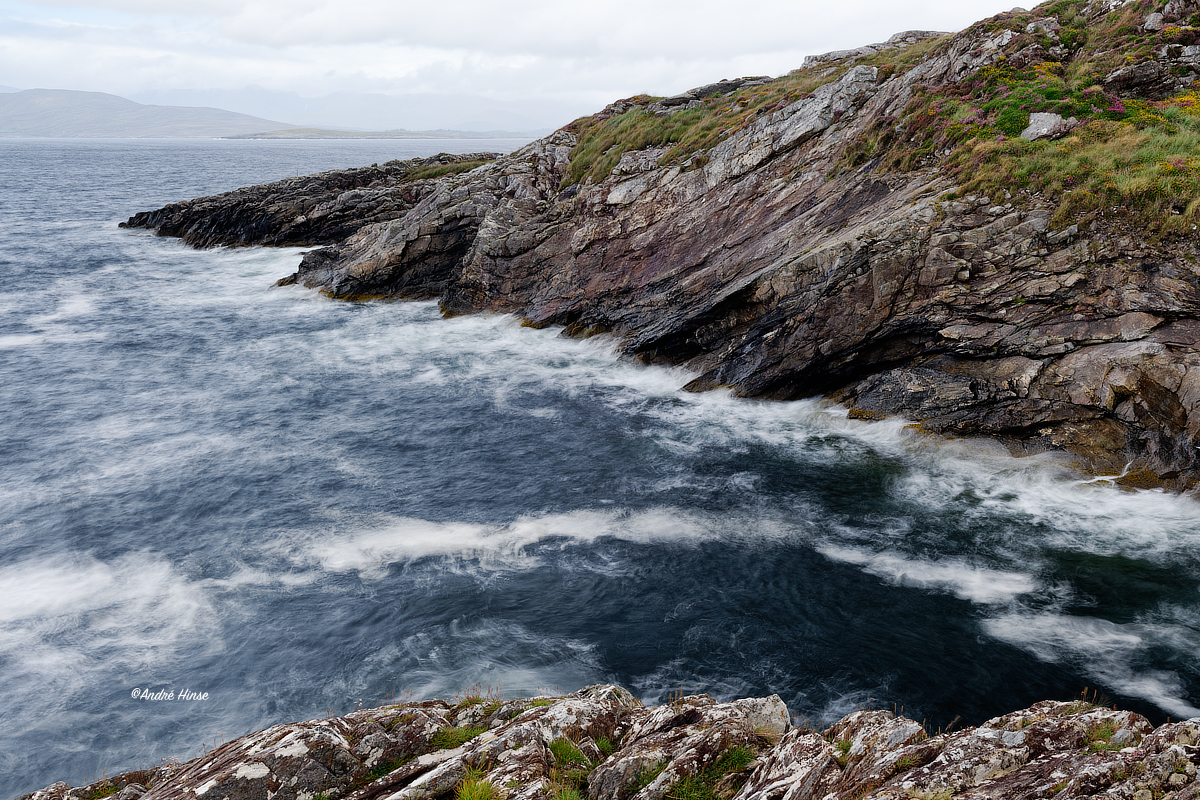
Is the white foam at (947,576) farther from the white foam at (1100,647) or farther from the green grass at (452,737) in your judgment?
the green grass at (452,737)

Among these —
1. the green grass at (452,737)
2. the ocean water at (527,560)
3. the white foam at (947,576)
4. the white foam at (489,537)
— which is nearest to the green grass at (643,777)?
the green grass at (452,737)

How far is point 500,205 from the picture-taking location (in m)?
50.2

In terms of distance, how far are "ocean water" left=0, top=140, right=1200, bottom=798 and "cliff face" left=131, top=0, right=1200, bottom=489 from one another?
83.0 inches

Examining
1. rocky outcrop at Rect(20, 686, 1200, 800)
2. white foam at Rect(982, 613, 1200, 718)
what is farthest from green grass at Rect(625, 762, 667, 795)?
white foam at Rect(982, 613, 1200, 718)

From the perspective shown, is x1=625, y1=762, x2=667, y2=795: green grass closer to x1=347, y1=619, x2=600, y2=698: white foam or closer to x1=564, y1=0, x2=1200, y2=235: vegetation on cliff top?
x1=347, y1=619, x2=600, y2=698: white foam

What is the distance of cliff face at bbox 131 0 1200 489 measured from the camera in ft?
78.0

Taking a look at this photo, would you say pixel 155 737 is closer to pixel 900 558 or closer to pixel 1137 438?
pixel 900 558

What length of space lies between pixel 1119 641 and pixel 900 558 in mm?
5483

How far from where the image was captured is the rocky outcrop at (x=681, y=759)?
817 cm

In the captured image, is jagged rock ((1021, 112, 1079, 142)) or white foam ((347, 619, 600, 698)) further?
jagged rock ((1021, 112, 1079, 142))

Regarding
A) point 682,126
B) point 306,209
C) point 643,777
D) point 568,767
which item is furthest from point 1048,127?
point 306,209

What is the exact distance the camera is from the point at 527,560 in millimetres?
21359

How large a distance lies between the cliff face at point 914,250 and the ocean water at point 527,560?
211 cm

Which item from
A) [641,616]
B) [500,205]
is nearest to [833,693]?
[641,616]
